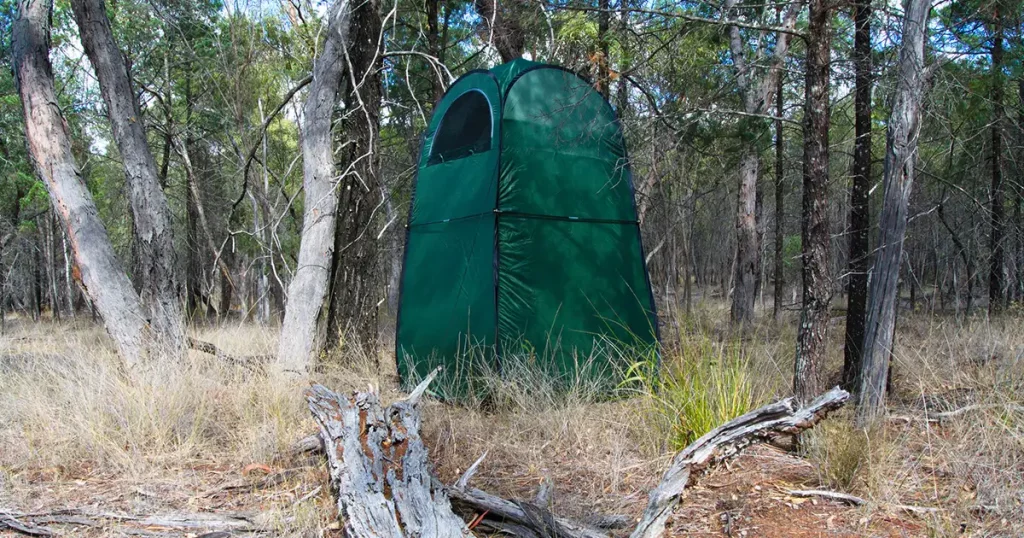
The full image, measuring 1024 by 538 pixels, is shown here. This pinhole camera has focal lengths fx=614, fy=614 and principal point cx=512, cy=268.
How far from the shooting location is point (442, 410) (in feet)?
15.3

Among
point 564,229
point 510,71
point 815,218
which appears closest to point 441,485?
point 815,218

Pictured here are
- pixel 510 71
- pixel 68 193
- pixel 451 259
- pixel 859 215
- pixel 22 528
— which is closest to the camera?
pixel 22 528

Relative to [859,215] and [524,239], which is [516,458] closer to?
[524,239]

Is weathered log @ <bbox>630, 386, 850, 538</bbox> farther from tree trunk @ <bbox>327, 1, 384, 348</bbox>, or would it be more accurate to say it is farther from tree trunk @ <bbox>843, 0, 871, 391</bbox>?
tree trunk @ <bbox>327, 1, 384, 348</bbox>

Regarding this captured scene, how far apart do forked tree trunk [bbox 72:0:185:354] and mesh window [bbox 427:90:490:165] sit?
248cm

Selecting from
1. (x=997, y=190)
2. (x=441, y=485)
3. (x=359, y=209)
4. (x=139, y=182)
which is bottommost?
(x=441, y=485)

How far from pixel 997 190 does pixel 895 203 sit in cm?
534

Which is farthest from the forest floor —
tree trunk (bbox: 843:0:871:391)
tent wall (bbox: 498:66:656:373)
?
tent wall (bbox: 498:66:656:373)

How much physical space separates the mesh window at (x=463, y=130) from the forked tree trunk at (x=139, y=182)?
248 centimetres

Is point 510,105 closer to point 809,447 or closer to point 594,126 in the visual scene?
point 594,126

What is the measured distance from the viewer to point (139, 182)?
5.14 metres

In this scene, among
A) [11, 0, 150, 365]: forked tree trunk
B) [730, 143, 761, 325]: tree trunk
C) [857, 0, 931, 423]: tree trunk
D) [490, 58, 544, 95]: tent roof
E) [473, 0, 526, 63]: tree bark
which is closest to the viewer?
[857, 0, 931, 423]: tree trunk

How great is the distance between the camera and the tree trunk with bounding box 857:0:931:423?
12.1 feet

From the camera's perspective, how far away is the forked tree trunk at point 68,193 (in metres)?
4.80
